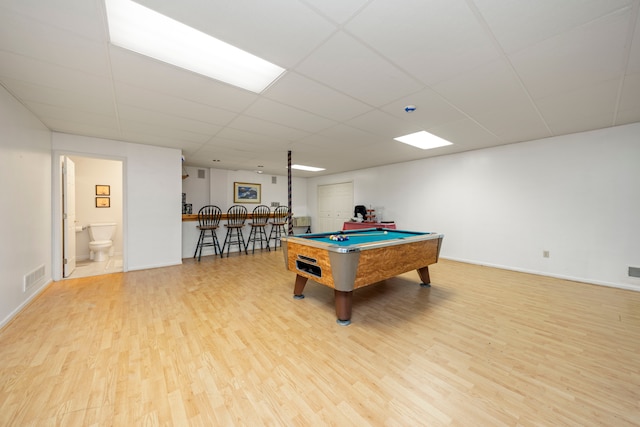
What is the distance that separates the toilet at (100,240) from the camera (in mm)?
4797

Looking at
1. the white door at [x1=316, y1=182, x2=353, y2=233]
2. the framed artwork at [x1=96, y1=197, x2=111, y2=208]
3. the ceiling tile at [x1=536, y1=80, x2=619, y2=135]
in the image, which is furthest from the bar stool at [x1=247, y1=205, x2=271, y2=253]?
the ceiling tile at [x1=536, y1=80, x2=619, y2=135]

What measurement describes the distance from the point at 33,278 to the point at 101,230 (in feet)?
8.15

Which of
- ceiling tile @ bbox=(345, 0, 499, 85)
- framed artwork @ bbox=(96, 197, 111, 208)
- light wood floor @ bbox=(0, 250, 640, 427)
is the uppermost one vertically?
ceiling tile @ bbox=(345, 0, 499, 85)

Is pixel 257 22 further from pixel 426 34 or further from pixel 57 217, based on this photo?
pixel 57 217

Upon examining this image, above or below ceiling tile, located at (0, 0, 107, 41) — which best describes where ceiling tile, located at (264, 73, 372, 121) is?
above

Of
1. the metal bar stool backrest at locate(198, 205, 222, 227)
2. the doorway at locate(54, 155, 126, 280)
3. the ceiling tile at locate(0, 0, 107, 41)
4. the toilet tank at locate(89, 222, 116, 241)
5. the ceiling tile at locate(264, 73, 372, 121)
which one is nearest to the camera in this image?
the ceiling tile at locate(0, 0, 107, 41)

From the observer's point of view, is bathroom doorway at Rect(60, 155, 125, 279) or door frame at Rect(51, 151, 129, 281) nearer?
door frame at Rect(51, 151, 129, 281)

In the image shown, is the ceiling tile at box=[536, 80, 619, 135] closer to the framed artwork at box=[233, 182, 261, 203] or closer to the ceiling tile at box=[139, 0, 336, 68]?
the ceiling tile at box=[139, 0, 336, 68]

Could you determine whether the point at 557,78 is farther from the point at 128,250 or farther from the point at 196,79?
the point at 128,250

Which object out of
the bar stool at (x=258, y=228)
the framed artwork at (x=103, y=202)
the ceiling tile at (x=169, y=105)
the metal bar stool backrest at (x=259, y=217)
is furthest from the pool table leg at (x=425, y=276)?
the framed artwork at (x=103, y=202)

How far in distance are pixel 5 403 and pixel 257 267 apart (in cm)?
320

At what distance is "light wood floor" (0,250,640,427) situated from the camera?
131 cm

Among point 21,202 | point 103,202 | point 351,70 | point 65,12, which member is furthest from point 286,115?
point 103,202

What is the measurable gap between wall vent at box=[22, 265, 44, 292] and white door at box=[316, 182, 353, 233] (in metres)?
6.21
